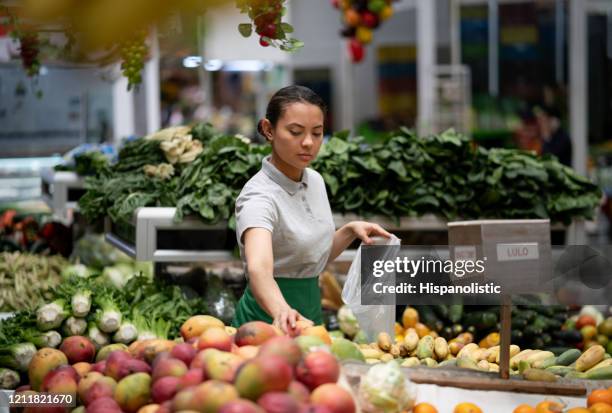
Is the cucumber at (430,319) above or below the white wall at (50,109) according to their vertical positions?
below

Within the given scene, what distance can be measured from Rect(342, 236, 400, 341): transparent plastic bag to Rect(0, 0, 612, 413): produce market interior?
0.6 inches

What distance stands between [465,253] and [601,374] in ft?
3.26

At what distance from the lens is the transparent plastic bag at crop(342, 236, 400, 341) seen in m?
3.54

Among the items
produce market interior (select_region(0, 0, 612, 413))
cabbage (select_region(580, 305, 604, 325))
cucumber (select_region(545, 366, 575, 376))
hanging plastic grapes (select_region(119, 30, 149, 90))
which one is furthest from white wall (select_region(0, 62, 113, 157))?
cucumber (select_region(545, 366, 575, 376))

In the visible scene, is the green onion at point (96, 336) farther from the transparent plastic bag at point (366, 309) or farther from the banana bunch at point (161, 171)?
the banana bunch at point (161, 171)

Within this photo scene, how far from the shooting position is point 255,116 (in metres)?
17.0

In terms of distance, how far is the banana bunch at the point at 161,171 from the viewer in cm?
555

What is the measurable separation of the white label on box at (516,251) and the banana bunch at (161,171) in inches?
119

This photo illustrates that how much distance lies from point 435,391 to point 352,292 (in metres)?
0.71

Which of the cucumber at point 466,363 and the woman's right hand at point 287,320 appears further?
the cucumber at point 466,363

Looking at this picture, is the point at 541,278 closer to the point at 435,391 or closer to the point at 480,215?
the point at 435,391

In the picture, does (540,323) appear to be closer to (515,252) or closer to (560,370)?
(560,370)

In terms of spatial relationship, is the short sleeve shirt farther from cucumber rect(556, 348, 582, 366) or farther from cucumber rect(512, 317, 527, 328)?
cucumber rect(512, 317, 527, 328)

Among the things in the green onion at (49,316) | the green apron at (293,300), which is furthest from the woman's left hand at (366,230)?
the green onion at (49,316)
